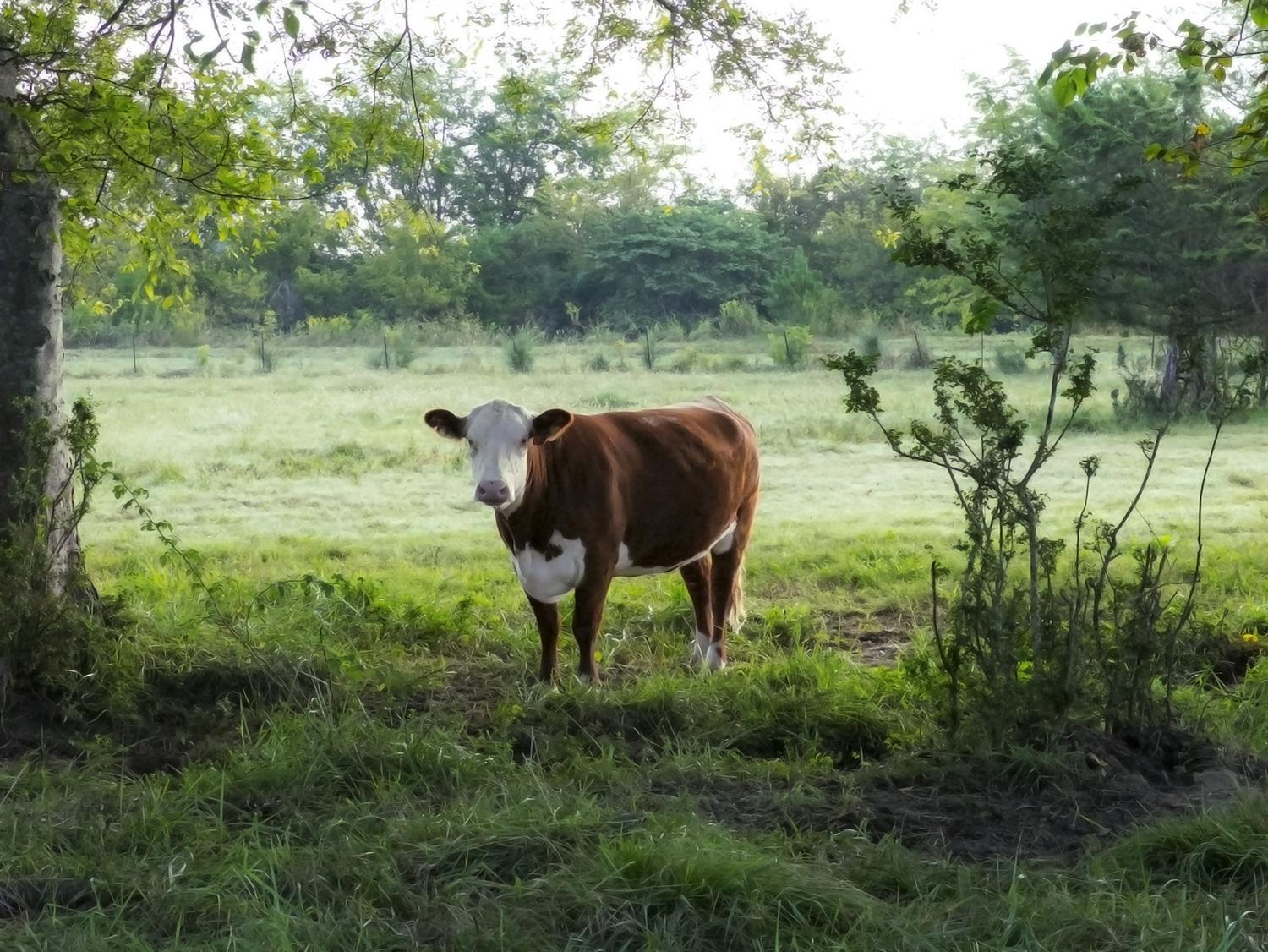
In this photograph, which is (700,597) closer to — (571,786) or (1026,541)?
(1026,541)

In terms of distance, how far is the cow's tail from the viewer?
677 centimetres

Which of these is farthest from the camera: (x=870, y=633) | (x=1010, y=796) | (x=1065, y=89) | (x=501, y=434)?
(x=870, y=633)

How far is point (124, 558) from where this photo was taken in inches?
338

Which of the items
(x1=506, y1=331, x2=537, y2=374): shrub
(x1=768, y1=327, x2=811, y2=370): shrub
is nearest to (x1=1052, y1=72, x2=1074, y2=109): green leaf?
(x1=506, y1=331, x2=537, y2=374): shrub

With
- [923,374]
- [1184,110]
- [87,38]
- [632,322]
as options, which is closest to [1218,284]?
[1184,110]

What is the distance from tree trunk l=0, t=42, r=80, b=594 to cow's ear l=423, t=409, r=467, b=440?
1516 mm

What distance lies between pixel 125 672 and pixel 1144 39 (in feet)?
14.2

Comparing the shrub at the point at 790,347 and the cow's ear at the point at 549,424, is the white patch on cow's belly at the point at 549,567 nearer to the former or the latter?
the cow's ear at the point at 549,424

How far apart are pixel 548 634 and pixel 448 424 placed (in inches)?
37.8

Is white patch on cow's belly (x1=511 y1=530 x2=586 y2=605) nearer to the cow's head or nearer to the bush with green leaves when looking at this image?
the cow's head

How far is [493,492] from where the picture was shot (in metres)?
5.18

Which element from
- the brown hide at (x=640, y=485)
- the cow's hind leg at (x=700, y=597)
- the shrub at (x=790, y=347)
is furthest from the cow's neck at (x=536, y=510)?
the shrub at (x=790, y=347)

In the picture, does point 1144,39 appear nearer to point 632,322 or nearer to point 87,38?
point 87,38

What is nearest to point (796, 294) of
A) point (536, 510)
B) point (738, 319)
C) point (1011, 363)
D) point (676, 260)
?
point (738, 319)
